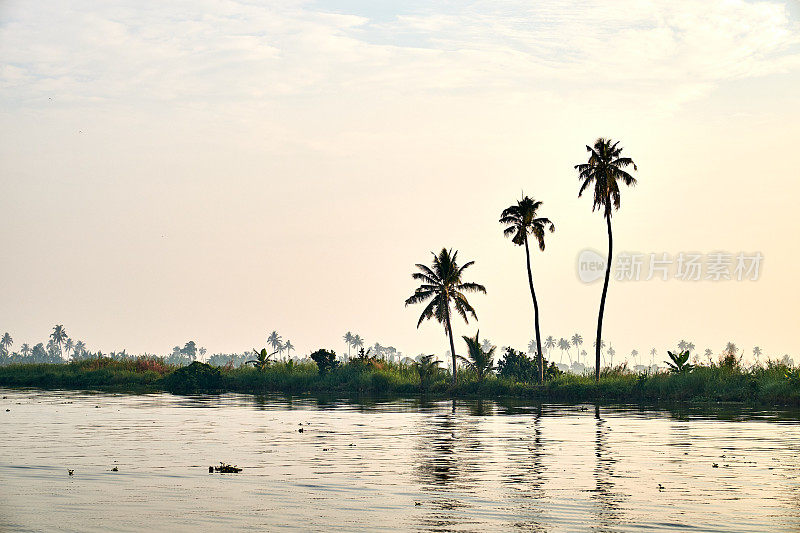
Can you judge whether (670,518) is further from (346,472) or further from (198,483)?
(198,483)

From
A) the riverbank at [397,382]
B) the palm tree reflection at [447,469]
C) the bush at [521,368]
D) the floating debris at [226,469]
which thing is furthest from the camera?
the bush at [521,368]

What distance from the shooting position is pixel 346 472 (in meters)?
23.1

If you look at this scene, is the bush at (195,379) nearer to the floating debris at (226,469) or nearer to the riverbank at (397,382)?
the riverbank at (397,382)

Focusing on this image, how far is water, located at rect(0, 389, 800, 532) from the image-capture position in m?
16.4

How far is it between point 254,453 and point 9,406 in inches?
1287

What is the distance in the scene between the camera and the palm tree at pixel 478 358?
75750mm

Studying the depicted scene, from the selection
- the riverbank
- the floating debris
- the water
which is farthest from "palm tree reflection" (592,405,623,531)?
the riverbank

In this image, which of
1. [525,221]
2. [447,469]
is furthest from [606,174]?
[447,469]

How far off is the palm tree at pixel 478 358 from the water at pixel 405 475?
1311 inches

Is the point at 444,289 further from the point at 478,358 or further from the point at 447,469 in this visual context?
the point at 447,469

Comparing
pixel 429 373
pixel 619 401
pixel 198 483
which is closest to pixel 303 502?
pixel 198 483

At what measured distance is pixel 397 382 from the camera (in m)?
77.8

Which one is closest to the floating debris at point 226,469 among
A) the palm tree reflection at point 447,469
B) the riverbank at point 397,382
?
the palm tree reflection at point 447,469

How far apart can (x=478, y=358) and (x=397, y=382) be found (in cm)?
784
